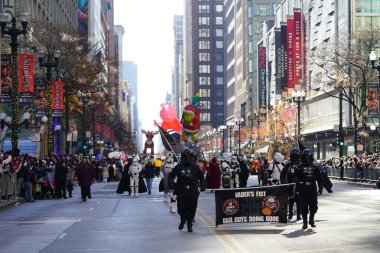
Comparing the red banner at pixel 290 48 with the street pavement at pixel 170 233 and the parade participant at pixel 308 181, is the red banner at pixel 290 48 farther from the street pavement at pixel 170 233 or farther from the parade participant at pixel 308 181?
the parade participant at pixel 308 181

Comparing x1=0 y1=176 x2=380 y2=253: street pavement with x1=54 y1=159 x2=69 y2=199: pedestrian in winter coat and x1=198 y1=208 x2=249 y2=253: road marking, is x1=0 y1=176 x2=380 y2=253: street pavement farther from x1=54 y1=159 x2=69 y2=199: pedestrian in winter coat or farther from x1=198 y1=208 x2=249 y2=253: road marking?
x1=54 y1=159 x2=69 y2=199: pedestrian in winter coat

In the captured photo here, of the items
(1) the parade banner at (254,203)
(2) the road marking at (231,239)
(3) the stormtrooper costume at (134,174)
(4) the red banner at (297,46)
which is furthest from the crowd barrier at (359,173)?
(4) the red banner at (297,46)

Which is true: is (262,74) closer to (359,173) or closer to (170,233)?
(359,173)

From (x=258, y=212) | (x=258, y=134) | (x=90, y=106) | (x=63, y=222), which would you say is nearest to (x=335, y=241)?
(x=258, y=212)

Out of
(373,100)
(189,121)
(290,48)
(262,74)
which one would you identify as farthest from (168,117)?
(262,74)

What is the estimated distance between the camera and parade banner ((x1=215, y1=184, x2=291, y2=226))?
18.5 meters

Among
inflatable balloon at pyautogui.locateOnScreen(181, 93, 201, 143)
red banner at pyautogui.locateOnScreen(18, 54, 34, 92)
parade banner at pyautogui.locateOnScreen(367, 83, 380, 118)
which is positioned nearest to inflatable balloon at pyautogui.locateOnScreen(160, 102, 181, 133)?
inflatable balloon at pyautogui.locateOnScreen(181, 93, 201, 143)

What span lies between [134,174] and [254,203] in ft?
62.0

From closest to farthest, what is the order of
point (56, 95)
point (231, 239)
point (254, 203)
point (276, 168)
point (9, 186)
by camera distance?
point (231, 239) → point (254, 203) → point (276, 168) → point (9, 186) → point (56, 95)

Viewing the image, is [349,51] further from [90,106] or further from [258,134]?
[258,134]

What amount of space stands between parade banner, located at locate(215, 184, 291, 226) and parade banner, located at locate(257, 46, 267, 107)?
112 m

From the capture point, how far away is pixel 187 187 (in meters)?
18.3

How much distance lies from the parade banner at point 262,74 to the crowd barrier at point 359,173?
65.5 metres

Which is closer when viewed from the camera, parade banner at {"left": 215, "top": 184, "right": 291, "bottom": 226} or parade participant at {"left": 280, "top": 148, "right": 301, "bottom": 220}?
parade banner at {"left": 215, "top": 184, "right": 291, "bottom": 226}
